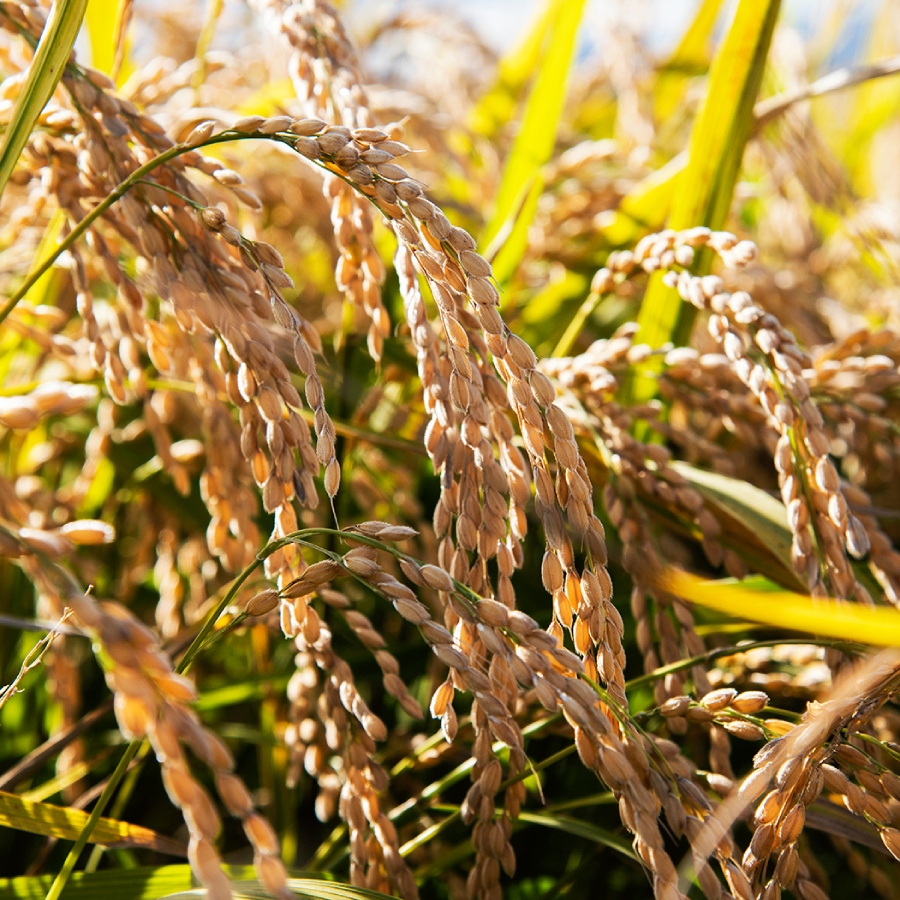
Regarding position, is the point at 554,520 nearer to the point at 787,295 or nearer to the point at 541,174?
the point at 541,174

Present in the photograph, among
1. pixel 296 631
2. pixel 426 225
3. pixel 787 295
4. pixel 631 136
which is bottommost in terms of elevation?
pixel 296 631

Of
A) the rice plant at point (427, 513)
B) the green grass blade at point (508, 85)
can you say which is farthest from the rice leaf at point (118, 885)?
the green grass blade at point (508, 85)

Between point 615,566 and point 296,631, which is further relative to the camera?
point 615,566

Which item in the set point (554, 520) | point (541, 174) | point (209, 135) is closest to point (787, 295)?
point (541, 174)

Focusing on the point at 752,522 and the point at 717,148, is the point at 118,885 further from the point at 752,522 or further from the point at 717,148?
the point at 717,148

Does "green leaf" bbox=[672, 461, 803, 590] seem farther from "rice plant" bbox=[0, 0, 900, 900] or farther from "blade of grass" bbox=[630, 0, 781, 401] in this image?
"blade of grass" bbox=[630, 0, 781, 401]

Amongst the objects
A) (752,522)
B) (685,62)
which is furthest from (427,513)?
(685,62)

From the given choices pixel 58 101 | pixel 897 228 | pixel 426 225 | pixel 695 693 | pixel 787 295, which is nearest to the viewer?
pixel 426 225
